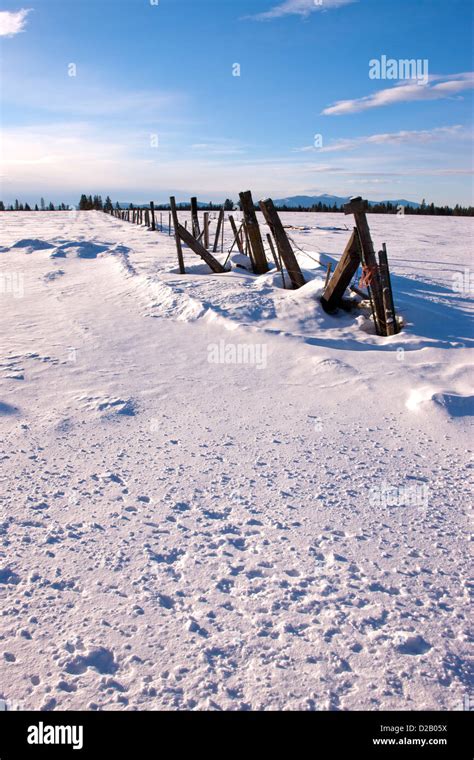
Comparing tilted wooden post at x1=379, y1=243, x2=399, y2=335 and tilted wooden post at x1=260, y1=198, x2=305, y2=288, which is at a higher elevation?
tilted wooden post at x1=260, y1=198, x2=305, y2=288

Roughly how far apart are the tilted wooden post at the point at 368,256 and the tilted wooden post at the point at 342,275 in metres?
0.12

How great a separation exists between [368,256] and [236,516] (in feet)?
15.7

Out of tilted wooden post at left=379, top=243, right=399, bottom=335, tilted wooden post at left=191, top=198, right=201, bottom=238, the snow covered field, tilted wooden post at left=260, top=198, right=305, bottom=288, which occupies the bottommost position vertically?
the snow covered field

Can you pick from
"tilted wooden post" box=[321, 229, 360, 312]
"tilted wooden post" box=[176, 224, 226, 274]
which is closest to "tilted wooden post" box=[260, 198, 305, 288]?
"tilted wooden post" box=[321, 229, 360, 312]

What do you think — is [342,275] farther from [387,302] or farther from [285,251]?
[285,251]

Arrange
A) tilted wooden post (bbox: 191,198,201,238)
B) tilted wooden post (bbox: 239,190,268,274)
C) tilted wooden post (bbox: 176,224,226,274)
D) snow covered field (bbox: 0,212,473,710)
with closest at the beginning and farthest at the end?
snow covered field (bbox: 0,212,473,710), tilted wooden post (bbox: 239,190,268,274), tilted wooden post (bbox: 176,224,226,274), tilted wooden post (bbox: 191,198,201,238)

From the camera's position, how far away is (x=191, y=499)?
3459 mm

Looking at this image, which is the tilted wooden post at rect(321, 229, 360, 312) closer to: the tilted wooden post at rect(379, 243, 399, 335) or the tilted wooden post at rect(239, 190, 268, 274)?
the tilted wooden post at rect(379, 243, 399, 335)

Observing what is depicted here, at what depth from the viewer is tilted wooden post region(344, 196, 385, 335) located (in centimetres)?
679

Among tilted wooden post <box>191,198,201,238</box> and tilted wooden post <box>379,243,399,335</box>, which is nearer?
tilted wooden post <box>379,243,399,335</box>

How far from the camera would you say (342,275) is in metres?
7.26

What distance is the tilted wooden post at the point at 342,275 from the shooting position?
706cm

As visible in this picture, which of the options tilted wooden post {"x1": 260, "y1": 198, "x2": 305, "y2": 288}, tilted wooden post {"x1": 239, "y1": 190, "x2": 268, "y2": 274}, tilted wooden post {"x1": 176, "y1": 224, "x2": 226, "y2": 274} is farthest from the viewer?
tilted wooden post {"x1": 176, "y1": 224, "x2": 226, "y2": 274}

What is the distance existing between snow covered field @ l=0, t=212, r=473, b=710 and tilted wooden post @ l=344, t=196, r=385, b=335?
341mm
